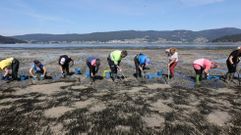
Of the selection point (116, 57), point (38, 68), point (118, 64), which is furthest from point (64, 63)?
point (116, 57)

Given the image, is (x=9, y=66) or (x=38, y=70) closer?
(x=9, y=66)

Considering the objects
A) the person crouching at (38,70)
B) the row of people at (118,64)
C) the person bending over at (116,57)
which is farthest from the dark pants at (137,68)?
the person crouching at (38,70)

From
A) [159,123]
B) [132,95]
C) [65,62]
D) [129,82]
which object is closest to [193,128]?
[159,123]

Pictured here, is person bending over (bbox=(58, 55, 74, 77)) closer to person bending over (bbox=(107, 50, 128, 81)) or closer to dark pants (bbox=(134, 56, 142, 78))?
person bending over (bbox=(107, 50, 128, 81))

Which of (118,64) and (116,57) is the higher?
(116,57)

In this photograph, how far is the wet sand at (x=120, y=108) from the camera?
282 inches

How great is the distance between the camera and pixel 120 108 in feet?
29.3

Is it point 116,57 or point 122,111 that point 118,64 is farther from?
point 122,111

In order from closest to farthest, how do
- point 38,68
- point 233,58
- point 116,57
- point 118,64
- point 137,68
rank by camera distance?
point 116,57 < point 233,58 < point 118,64 < point 137,68 < point 38,68

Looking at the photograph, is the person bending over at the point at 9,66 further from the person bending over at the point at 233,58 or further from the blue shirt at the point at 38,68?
the person bending over at the point at 233,58

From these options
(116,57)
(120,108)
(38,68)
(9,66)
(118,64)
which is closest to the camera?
(120,108)

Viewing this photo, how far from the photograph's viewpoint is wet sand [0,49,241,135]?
23.5ft

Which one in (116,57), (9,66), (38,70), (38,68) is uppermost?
(116,57)

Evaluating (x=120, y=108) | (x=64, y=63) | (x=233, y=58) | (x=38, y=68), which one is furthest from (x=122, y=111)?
(x=38, y=68)
